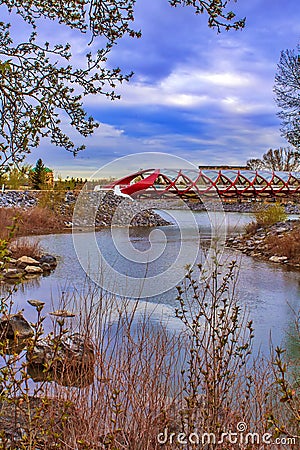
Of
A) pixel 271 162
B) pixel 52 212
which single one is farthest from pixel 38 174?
pixel 271 162

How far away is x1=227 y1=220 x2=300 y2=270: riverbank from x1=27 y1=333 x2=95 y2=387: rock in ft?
22.4

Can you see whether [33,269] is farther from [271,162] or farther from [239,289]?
Result: [271,162]

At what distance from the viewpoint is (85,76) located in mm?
2188

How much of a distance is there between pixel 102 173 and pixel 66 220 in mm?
12418

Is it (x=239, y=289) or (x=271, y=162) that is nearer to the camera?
(x=239, y=289)

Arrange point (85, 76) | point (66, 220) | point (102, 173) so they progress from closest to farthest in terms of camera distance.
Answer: point (85, 76)
point (102, 173)
point (66, 220)

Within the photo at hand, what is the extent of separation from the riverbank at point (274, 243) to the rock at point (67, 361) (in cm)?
681

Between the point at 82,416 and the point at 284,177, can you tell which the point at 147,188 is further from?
the point at 284,177

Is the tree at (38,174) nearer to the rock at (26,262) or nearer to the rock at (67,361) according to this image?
the rock at (67,361)

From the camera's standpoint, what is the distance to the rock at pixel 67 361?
59.6 inches

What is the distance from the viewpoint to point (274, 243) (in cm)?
1095

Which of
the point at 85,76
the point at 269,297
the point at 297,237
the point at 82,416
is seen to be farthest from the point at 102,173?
the point at 297,237

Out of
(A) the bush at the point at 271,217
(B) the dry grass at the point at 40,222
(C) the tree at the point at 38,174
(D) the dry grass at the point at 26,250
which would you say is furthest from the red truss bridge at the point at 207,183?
(B) the dry grass at the point at 40,222

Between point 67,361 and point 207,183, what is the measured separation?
26.4ft
